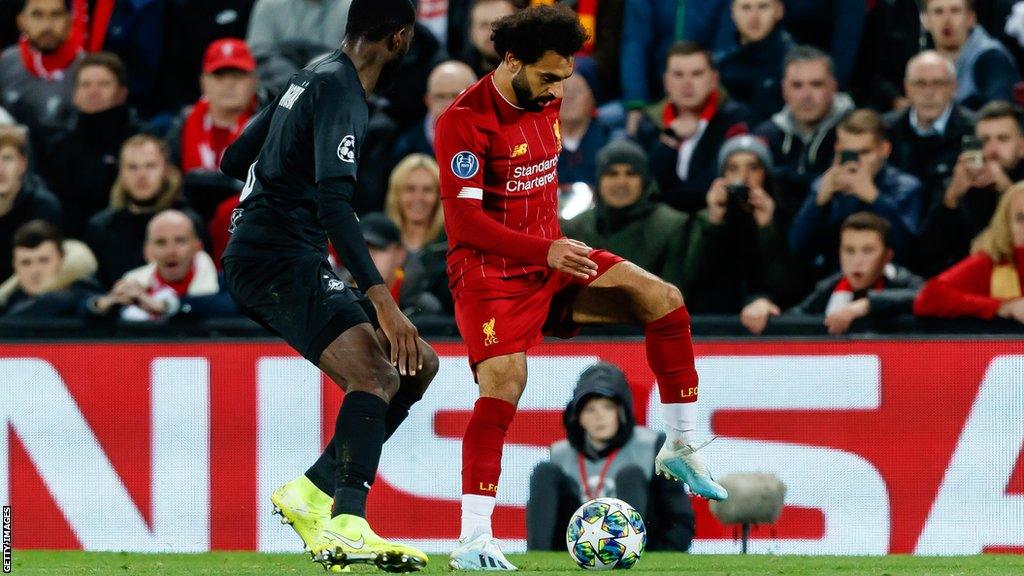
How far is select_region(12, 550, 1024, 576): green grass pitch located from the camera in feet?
22.8

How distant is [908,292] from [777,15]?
272 centimetres

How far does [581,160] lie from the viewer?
36.4 ft

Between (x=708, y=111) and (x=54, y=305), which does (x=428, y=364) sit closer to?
(x=54, y=305)

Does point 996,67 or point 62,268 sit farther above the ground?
point 996,67

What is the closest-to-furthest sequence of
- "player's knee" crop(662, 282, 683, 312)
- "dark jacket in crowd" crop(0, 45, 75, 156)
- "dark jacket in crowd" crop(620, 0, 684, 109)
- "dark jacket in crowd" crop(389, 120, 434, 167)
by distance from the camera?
"player's knee" crop(662, 282, 683, 312), "dark jacket in crowd" crop(389, 120, 434, 167), "dark jacket in crowd" crop(620, 0, 684, 109), "dark jacket in crowd" crop(0, 45, 75, 156)

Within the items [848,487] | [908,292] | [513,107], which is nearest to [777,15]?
[908,292]

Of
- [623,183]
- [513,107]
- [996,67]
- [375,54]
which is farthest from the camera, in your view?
[996,67]

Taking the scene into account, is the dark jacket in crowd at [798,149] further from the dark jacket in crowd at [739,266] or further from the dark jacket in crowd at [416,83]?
the dark jacket in crowd at [416,83]

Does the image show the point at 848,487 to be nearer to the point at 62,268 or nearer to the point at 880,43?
the point at 880,43

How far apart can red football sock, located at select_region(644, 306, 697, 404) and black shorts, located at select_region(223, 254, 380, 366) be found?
114 centimetres

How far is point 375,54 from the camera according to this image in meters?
6.61

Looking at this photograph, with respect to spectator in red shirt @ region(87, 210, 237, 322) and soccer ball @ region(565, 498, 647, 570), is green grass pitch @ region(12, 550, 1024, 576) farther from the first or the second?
spectator in red shirt @ region(87, 210, 237, 322)

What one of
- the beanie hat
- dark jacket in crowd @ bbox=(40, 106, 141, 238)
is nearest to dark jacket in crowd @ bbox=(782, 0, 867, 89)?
the beanie hat

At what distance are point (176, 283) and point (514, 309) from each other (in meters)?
3.76
